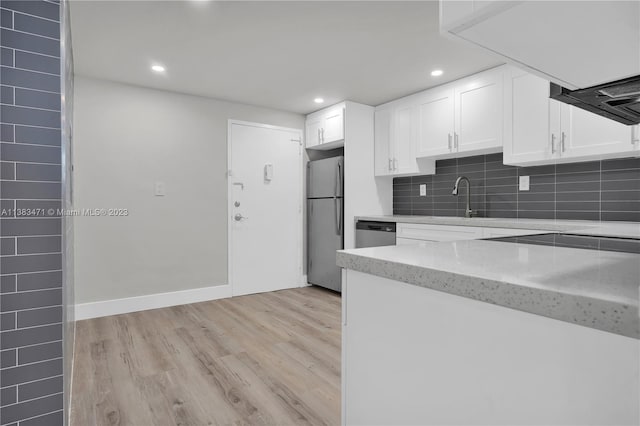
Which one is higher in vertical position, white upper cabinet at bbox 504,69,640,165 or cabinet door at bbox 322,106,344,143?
cabinet door at bbox 322,106,344,143

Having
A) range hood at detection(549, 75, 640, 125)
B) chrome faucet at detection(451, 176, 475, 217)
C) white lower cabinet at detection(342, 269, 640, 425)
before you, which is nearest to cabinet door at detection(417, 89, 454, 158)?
chrome faucet at detection(451, 176, 475, 217)

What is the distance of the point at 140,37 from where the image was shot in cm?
252

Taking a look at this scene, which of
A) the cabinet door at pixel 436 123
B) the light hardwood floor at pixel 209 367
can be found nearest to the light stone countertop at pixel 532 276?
Answer: the light hardwood floor at pixel 209 367

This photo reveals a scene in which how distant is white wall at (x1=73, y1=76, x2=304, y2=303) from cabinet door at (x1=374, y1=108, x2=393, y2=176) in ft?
4.98

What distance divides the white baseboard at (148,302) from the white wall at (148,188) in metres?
0.06

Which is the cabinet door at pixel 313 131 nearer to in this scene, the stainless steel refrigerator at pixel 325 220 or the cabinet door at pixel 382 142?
the stainless steel refrigerator at pixel 325 220

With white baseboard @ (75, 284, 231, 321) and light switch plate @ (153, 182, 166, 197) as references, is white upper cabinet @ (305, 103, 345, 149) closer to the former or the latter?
light switch plate @ (153, 182, 166, 197)

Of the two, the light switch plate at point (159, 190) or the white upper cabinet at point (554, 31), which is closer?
the white upper cabinet at point (554, 31)

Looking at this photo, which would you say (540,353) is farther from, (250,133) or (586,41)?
(250,133)

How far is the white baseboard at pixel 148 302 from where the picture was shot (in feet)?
10.6

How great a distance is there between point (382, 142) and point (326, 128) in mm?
694

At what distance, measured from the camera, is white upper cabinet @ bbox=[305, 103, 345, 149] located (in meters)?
4.04

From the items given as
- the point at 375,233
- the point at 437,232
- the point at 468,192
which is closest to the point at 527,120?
the point at 468,192

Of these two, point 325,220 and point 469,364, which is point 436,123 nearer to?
point 325,220
